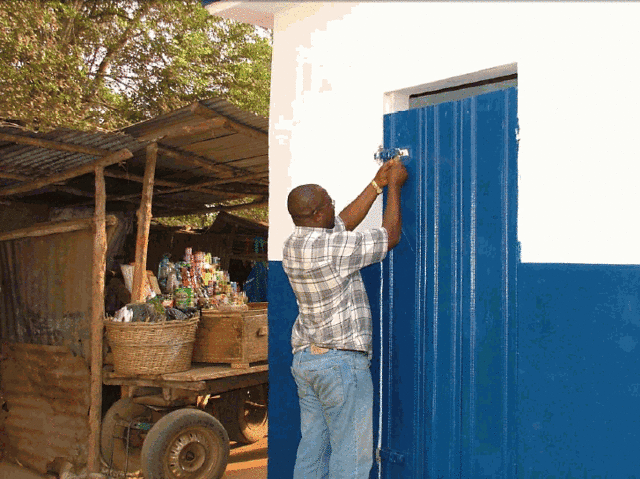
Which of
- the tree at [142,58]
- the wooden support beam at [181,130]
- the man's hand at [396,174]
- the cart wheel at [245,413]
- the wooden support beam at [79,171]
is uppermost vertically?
the tree at [142,58]

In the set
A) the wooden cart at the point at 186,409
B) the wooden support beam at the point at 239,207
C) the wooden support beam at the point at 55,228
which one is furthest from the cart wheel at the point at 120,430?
the wooden support beam at the point at 239,207

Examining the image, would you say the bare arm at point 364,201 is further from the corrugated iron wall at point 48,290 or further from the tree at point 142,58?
the tree at point 142,58

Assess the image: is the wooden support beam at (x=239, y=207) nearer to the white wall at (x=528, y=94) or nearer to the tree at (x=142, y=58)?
the tree at (x=142, y=58)

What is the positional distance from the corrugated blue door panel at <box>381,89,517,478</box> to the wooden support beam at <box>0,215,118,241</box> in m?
3.74

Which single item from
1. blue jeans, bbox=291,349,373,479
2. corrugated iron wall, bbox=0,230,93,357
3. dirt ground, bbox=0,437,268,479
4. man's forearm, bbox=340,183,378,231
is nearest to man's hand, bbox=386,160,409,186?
man's forearm, bbox=340,183,378,231

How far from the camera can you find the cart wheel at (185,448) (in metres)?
5.65

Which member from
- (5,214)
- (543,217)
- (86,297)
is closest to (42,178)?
(86,297)

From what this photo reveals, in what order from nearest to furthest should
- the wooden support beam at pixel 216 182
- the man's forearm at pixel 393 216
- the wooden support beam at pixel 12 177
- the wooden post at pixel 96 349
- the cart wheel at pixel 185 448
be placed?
the man's forearm at pixel 393 216
the cart wheel at pixel 185 448
the wooden post at pixel 96 349
the wooden support beam at pixel 12 177
the wooden support beam at pixel 216 182

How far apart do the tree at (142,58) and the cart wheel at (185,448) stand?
6.16m

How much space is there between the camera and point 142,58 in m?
13.0

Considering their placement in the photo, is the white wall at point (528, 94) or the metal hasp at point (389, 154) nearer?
the white wall at point (528, 94)

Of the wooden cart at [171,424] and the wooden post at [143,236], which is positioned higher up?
the wooden post at [143,236]

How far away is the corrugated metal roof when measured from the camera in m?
5.89

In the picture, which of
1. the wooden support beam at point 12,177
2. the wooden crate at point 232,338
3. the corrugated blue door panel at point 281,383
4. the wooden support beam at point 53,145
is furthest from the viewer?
the wooden support beam at point 12,177
